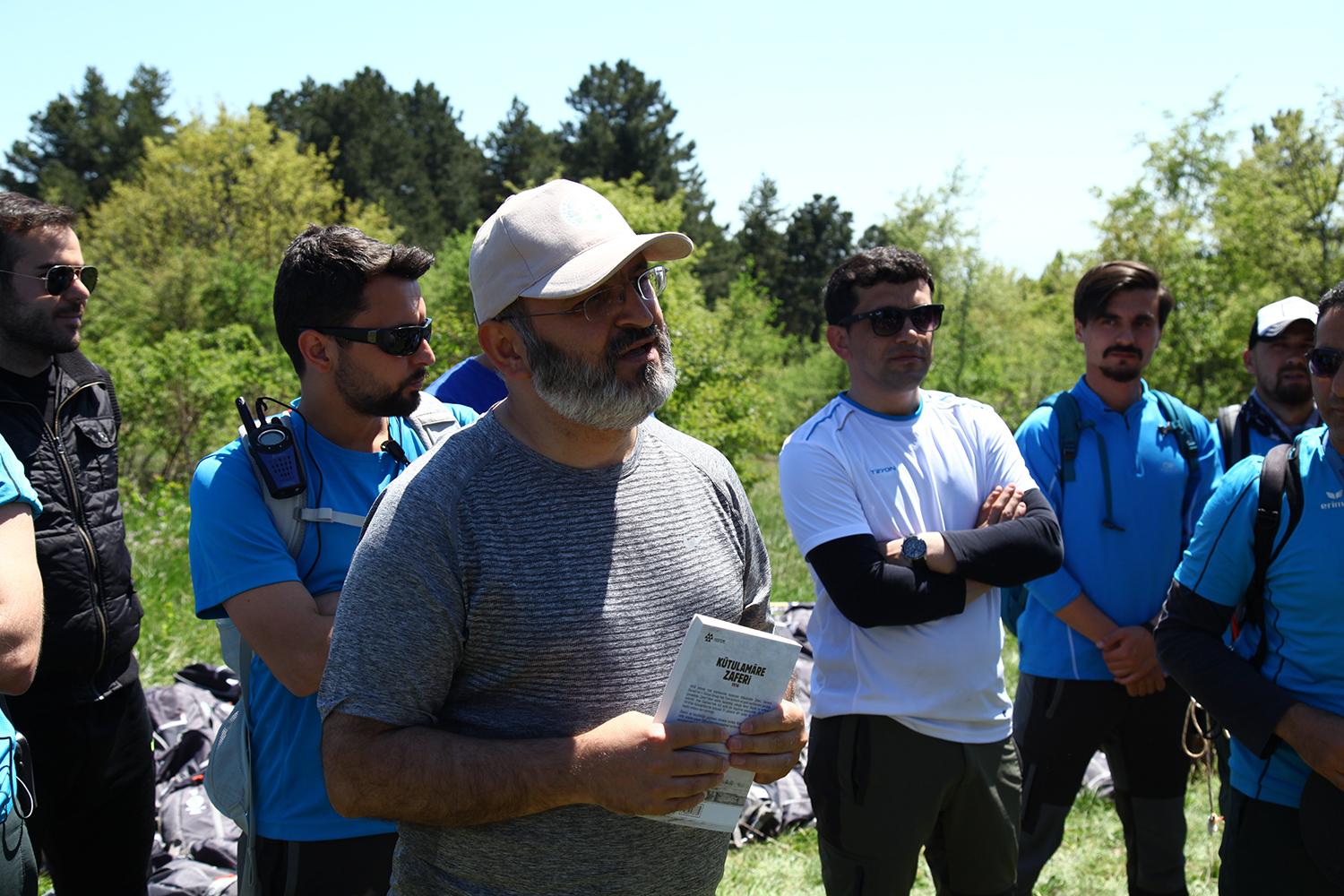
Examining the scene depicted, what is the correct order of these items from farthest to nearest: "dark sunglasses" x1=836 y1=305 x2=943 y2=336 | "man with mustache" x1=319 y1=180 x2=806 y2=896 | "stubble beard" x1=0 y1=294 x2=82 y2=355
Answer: "dark sunglasses" x1=836 y1=305 x2=943 y2=336, "stubble beard" x1=0 y1=294 x2=82 y2=355, "man with mustache" x1=319 y1=180 x2=806 y2=896

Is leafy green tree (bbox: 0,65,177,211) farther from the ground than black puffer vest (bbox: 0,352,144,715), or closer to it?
farther from the ground

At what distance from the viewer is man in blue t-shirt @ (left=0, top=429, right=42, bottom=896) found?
1.86 m

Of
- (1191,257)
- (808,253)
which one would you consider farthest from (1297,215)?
(808,253)

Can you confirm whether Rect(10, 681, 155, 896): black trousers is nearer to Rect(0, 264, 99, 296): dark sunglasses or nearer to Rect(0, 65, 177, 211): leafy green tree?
Rect(0, 264, 99, 296): dark sunglasses

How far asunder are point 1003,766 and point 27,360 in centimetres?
348

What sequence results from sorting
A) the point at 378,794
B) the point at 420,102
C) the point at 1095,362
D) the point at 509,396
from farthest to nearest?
1. the point at 420,102
2. the point at 1095,362
3. the point at 509,396
4. the point at 378,794

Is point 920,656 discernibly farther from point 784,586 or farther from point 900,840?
point 784,586

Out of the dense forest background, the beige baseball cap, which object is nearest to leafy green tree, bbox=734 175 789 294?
the dense forest background

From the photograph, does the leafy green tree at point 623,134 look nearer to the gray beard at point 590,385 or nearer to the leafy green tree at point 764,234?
the leafy green tree at point 764,234

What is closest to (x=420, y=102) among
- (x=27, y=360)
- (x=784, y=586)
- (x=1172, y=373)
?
(x=1172, y=373)

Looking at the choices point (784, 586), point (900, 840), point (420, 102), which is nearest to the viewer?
point (900, 840)

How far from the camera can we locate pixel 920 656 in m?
2.81

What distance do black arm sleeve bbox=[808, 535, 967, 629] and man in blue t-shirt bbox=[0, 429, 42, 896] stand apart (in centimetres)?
208

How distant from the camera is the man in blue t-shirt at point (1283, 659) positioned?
222cm
